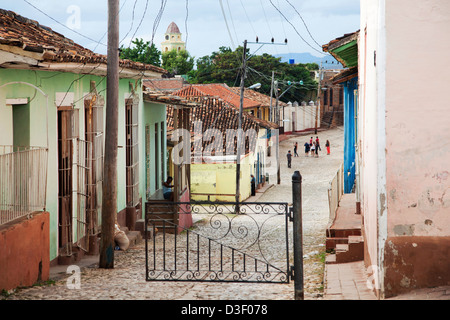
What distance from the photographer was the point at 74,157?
10.7 m

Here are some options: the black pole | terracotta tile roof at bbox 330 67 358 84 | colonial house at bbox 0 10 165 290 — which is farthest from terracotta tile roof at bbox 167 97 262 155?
the black pole

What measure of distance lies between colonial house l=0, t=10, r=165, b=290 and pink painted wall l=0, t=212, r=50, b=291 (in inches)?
0.4

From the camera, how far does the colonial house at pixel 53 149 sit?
7469 mm

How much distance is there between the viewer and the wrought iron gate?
808 cm

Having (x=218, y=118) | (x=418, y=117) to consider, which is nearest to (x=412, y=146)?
(x=418, y=117)

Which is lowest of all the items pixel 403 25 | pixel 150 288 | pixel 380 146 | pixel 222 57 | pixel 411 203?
pixel 150 288

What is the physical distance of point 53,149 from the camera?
9.85 m

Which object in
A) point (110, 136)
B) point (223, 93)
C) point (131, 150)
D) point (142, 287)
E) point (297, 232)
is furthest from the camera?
point (223, 93)

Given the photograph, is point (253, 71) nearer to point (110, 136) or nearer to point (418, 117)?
point (110, 136)

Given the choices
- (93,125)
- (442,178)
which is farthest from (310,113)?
(442,178)

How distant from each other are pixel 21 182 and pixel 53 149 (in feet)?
7.01

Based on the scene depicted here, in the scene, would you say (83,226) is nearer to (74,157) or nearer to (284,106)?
(74,157)

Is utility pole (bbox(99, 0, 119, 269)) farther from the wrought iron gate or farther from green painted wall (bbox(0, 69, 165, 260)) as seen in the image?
green painted wall (bbox(0, 69, 165, 260))
